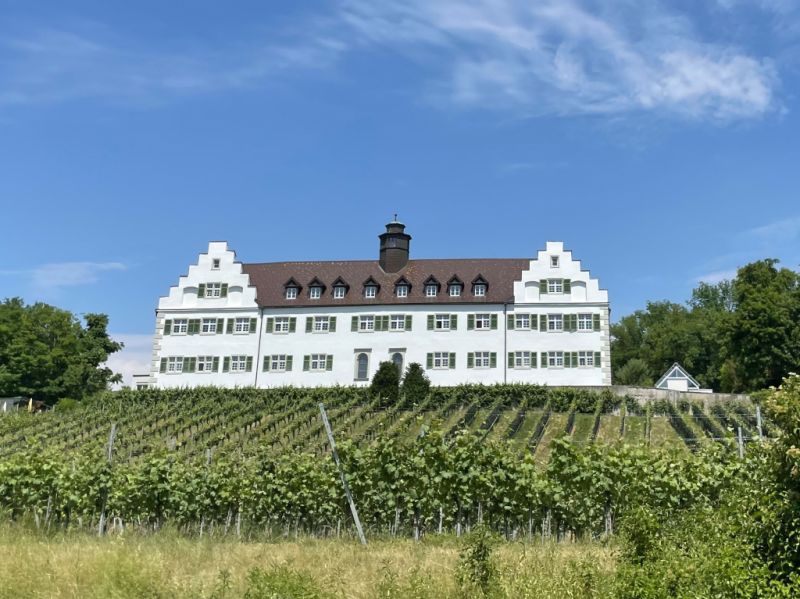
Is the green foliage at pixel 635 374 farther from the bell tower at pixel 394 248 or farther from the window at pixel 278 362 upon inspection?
the window at pixel 278 362

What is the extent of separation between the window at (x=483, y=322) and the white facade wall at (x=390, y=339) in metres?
0.38

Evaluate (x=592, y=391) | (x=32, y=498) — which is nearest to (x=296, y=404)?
(x=592, y=391)

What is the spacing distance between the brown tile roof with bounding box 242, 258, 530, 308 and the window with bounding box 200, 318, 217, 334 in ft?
12.5

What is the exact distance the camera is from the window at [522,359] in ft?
173

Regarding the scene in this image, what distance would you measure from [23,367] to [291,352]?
3092 cm

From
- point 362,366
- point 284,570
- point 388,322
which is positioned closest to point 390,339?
point 388,322

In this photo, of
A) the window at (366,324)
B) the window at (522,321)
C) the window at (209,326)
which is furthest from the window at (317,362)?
the window at (522,321)

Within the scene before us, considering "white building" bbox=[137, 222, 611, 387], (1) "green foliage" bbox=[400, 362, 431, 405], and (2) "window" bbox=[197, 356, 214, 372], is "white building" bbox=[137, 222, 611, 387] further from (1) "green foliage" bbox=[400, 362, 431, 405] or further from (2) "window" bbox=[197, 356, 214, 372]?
(1) "green foliage" bbox=[400, 362, 431, 405]

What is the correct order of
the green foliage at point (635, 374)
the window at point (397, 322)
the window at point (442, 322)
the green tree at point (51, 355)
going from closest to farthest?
the window at point (442, 322), the window at point (397, 322), the green tree at point (51, 355), the green foliage at point (635, 374)

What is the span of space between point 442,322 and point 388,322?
3.98 metres

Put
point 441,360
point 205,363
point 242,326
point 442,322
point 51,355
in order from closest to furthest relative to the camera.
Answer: point 441,360, point 442,322, point 205,363, point 242,326, point 51,355

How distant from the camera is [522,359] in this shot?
173ft

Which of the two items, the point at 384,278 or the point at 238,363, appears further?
the point at 384,278

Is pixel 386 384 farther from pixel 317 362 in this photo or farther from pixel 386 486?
pixel 386 486
